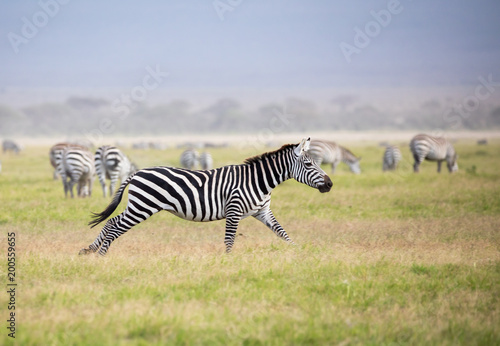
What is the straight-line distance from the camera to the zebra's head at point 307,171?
979cm

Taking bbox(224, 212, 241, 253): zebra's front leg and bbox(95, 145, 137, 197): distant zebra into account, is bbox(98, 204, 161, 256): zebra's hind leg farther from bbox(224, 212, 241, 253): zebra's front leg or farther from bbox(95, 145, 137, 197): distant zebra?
bbox(95, 145, 137, 197): distant zebra

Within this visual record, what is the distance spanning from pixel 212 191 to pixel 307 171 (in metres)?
1.76

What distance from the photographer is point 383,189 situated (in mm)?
19922

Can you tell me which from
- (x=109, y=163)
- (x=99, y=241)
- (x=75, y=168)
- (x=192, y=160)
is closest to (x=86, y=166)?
(x=75, y=168)

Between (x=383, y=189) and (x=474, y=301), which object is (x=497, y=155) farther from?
(x=474, y=301)

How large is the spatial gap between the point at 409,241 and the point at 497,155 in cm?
3672

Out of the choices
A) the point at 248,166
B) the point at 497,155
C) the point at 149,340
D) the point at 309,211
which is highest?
the point at 497,155

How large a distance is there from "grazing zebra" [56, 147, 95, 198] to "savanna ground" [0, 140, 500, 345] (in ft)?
15.1

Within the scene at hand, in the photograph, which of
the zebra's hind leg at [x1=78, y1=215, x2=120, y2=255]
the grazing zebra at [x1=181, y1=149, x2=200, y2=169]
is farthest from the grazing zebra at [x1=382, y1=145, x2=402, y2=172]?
the zebra's hind leg at [x1=78, y1=215, x2=120, y2=255]

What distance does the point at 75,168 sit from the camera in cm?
1895

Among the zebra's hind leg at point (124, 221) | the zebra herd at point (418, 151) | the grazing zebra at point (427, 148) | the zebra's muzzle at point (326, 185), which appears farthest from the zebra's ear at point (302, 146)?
the grazing zebra at point (427, 148)

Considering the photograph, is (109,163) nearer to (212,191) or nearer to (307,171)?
(212,191)

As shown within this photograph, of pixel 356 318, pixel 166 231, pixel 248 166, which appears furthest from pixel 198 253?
pixel 356 318

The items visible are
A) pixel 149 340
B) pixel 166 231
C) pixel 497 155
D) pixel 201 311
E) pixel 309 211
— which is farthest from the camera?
pixel 497 155
